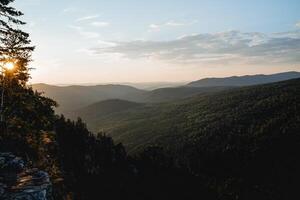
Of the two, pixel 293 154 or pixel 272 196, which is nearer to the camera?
pixel 272 196

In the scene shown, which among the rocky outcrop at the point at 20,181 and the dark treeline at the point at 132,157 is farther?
the dark treeline at the point at 132,157

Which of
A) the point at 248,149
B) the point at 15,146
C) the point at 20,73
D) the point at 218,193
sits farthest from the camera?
the point at 248,149

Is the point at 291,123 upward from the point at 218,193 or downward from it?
upward

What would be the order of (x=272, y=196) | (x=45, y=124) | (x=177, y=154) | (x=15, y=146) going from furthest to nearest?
1. (x=177, y=154)
2. (x=272, y=196)
3. (x=45, y=124)
4. (x=15, y=146)

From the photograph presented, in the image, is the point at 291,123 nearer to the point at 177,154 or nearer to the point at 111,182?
the point at 177,154

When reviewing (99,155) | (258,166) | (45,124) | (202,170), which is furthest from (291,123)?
(45,124)

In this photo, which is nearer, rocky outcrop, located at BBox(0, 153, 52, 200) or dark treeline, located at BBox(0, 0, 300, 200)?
rocky outcrop, located at BBox(0, 153, 52, 200)

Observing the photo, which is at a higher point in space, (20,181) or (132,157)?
(20,181)

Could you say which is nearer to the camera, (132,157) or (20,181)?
(20,181)
